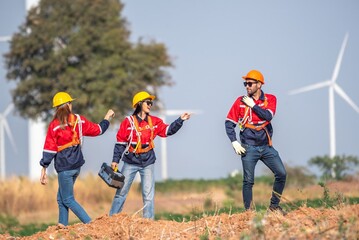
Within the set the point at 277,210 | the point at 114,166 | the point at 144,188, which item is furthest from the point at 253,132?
the point at 114,166

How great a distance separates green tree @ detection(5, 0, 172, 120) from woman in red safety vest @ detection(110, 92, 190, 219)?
78.5ft

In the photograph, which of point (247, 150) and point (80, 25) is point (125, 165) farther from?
point (80, 25)

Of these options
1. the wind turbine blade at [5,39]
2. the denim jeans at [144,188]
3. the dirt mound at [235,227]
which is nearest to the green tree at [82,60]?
the wind turbine blade at [5,39]

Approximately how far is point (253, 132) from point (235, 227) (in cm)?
249

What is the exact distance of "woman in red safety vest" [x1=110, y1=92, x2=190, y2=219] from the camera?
1355 centimetres

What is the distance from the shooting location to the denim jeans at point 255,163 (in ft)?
42.9

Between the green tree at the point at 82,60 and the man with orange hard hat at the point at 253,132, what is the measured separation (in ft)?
80.9

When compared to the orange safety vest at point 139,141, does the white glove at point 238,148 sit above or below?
below

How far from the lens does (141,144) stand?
44.4 feet

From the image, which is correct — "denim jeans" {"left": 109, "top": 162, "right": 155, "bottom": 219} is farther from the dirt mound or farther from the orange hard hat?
the orange hard hat

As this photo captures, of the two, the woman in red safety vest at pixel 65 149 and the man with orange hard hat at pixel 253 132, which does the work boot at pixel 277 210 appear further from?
the woman in red safety vest at pixel 65 149

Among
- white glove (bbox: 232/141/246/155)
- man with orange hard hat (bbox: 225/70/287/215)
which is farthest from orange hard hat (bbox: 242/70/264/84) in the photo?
white glove (bbox: 232/141/246/155)

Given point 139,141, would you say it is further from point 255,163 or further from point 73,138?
point 255,163

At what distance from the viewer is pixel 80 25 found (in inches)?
1559
